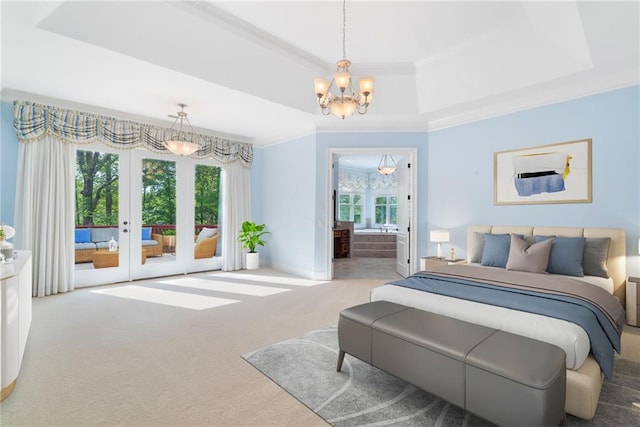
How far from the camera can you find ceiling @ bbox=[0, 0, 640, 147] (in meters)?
2.95

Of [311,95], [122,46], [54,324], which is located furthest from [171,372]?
[311,95]

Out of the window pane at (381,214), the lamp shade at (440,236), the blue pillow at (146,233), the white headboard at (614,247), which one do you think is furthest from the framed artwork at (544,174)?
the window pane at (381,214)

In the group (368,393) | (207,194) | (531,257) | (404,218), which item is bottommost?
(368,393)

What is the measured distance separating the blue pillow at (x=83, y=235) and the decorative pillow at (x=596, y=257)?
6.78 metres

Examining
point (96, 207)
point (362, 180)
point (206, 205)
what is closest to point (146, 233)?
point (96, 207)

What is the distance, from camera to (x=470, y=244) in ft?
15.3

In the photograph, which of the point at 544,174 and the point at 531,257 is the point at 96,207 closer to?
the point at 531,257

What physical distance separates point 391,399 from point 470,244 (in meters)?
3.22

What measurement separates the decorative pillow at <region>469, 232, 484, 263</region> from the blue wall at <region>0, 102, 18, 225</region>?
634cm

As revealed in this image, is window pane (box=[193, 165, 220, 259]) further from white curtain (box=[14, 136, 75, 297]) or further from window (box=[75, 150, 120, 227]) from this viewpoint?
white curtain (box=[14, 136, 75, 297])

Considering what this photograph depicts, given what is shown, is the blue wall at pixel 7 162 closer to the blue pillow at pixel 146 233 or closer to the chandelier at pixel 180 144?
the blue pillow at pixel 146 233

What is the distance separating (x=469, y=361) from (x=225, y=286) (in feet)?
13.8

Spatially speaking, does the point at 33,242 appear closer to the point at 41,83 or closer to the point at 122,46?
the point at 41,83

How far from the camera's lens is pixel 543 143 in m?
4.19
